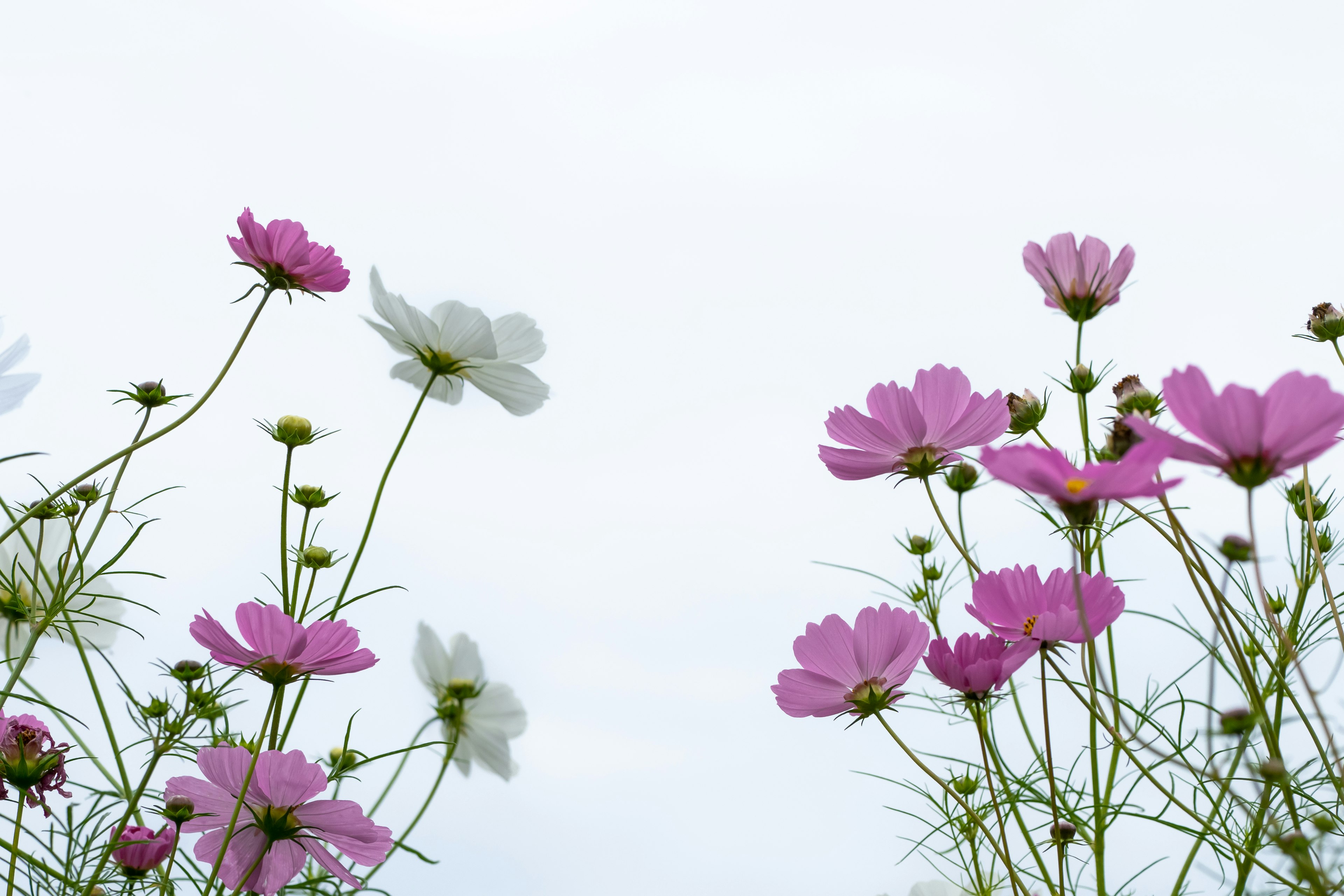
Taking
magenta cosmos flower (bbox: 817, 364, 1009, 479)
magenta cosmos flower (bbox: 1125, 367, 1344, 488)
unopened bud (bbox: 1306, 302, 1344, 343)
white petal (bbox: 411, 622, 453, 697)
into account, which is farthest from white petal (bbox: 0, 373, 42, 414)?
unopened bud (bbox: 1306, 302, 1344, 343)

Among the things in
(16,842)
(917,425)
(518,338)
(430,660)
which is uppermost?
(518,338)

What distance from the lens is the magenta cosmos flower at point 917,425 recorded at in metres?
0.50

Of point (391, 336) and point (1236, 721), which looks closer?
point (1236, 721)

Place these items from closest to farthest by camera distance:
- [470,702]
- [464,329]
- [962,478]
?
1. [464,329]
2. [962,478]
3. [470,702]

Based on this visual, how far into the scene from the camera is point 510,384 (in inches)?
31.5

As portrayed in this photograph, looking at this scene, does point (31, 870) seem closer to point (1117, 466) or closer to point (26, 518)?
point (26, 518)

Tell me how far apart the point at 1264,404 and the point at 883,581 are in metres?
0.48

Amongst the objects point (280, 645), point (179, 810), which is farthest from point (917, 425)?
point (179, 810)

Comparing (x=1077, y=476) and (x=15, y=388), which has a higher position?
(x=15, y=388)

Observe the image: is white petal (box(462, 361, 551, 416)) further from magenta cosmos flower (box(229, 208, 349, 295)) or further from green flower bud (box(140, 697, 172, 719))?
green flower bud (box(140, 697, 172, 719))

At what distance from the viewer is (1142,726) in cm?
69

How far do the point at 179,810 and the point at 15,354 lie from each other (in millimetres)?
284

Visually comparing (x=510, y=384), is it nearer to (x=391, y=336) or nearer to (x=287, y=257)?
(x=391, y=336)

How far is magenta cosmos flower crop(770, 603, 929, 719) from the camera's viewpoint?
1.57ft
